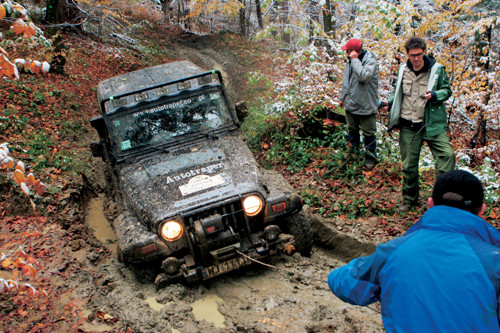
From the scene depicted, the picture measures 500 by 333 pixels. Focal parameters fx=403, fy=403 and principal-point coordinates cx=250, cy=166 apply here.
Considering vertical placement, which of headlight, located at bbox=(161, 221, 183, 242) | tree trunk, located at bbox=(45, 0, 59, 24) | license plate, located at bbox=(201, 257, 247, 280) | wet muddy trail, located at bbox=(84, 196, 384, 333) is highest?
tree trunk, located at bbox=(45, 0, 59, 24)

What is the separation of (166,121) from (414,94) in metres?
3.21

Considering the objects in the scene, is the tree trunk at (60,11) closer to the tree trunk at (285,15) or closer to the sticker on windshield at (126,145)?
the tree trunk at (285,15)

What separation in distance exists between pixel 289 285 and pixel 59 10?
14.5m

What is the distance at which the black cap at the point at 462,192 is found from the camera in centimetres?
188

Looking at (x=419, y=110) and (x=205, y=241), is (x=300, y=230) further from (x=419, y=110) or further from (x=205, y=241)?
(x=419, y=110)

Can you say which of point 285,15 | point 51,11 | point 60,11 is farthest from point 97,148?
point 285,15

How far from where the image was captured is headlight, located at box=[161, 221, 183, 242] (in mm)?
4324

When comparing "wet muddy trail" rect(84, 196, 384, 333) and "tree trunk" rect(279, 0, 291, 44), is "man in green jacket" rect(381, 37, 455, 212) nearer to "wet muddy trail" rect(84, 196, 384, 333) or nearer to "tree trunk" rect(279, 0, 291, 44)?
"wet muddy trail" rect(84, 196, 384, 333)

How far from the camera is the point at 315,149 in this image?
24.8 ft

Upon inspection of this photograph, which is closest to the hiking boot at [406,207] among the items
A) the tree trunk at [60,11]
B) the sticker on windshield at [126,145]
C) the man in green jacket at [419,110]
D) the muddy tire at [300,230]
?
the man in green jacket at [419,110]

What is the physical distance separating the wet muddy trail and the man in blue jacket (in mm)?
1564

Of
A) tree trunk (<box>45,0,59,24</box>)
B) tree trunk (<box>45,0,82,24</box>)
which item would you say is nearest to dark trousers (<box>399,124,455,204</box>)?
tree trunk (<box>45,0,82,24</box>)

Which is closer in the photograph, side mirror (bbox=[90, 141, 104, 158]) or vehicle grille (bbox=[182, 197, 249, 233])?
vehicle grille (bbox=[182, 197, 249, 233])

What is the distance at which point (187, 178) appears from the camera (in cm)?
487
